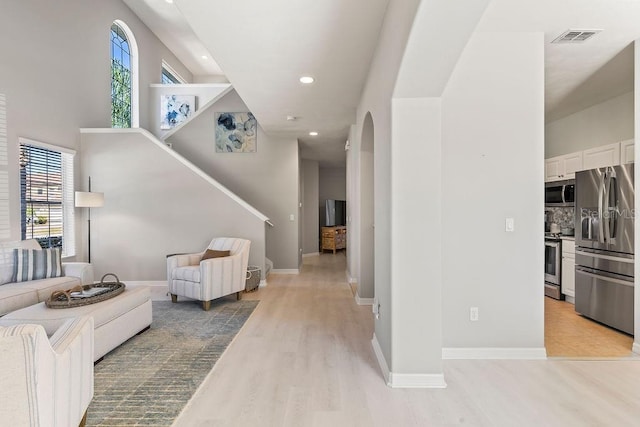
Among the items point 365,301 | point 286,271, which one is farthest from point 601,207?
point 286,271

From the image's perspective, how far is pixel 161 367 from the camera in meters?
2.69

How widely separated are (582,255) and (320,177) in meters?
7.87

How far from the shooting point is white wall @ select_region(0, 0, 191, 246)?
14.3 feet

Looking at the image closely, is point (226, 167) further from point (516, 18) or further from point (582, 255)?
point (582, 255)

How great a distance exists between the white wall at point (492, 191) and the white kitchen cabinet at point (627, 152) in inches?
74.6

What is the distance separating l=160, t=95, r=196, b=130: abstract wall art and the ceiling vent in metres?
7.20

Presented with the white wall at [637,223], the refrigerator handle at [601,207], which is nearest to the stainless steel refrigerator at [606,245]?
the refrigerator handle at [601,207]

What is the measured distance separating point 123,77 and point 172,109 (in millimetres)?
1146

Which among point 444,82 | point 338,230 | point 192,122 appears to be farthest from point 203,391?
point 338,230

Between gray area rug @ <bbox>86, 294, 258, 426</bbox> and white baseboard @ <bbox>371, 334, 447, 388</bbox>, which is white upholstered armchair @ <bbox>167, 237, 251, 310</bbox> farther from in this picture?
white baseboard @ <bbox>371, 334, 447, 388</bbox>

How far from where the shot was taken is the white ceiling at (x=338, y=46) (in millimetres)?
2482

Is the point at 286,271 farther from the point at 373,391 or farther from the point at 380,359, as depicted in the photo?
the point at 373,391

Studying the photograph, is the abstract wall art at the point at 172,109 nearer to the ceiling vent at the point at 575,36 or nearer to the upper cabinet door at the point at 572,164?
the ceiling vent at the point at 575,36

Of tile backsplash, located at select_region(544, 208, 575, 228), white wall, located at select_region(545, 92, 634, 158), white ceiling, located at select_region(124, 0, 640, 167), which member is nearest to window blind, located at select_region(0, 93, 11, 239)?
white ceiling, located at select_region(124, 0, 640, 167)
